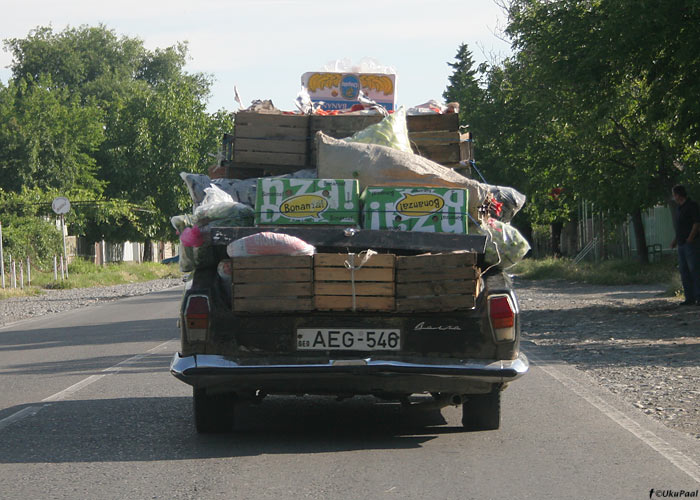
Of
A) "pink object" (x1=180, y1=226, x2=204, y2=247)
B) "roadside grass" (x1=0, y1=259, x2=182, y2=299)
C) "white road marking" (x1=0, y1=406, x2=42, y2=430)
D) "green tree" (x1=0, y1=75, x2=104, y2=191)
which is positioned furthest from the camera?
"green tree" (x1=0, y1=75, x2=104, y2=191)

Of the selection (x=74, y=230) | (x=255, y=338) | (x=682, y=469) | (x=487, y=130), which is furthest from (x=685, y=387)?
(x=74, y=230)

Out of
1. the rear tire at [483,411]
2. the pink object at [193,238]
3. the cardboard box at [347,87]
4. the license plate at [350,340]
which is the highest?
the cardboard box at [347,87]

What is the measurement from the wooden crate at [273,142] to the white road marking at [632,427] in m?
3.17

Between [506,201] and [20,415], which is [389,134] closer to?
[506,201]

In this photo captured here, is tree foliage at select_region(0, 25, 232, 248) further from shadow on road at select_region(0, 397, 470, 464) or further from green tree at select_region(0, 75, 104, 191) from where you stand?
shadow on road at select_region(0, 397, 470, 464)

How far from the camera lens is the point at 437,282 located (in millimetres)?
6273

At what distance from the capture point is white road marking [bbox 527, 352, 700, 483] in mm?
5848

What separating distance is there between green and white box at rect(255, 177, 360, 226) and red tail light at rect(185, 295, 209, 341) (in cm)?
79

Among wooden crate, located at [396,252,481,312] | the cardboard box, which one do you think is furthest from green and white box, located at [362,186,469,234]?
the cardboard box

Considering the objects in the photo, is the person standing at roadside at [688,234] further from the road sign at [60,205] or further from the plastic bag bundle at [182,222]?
the road sign at [60,205]

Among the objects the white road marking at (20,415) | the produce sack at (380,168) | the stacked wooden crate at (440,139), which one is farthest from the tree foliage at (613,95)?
the white road marking at (20,415)

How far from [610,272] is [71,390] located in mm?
22834

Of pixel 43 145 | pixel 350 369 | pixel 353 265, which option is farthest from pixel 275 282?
pixel 43 145

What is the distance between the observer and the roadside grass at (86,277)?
31.9 meters
